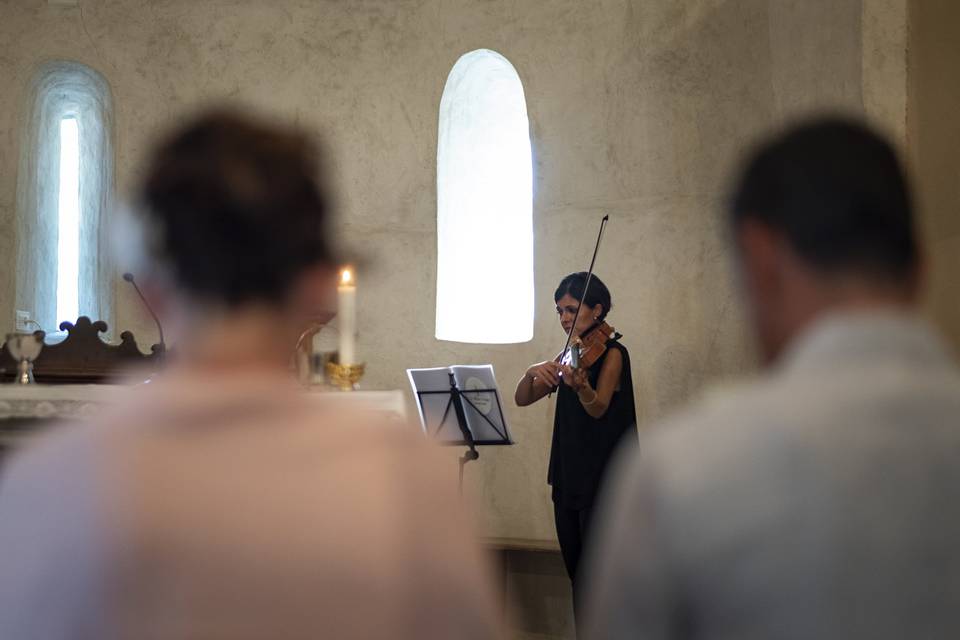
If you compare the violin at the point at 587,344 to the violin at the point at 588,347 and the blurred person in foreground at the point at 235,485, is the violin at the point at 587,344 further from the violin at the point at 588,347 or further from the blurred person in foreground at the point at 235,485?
the blurred person in foreground at the point at 235,485

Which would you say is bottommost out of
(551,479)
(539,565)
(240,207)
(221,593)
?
(539,565)

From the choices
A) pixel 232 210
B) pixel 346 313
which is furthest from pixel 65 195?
pixel 232 210

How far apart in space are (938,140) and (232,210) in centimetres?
458

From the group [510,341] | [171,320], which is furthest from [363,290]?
[171,320]

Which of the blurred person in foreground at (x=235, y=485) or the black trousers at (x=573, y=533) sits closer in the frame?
the blurred person in foreground at (x=235, y=485)

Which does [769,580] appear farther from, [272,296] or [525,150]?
[525,150]

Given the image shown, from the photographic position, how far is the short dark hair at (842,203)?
1.14 m

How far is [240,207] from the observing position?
3.51 ft

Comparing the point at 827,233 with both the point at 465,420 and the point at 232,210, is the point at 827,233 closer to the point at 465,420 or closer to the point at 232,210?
the point at 232,210

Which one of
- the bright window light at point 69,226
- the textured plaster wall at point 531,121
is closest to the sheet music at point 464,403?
the textured plaster wall at point 531,121

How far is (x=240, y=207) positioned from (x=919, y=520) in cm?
71

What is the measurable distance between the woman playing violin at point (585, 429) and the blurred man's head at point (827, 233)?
4.05 meters

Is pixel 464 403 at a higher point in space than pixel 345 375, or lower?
lower

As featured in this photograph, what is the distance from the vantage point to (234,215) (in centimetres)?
107
